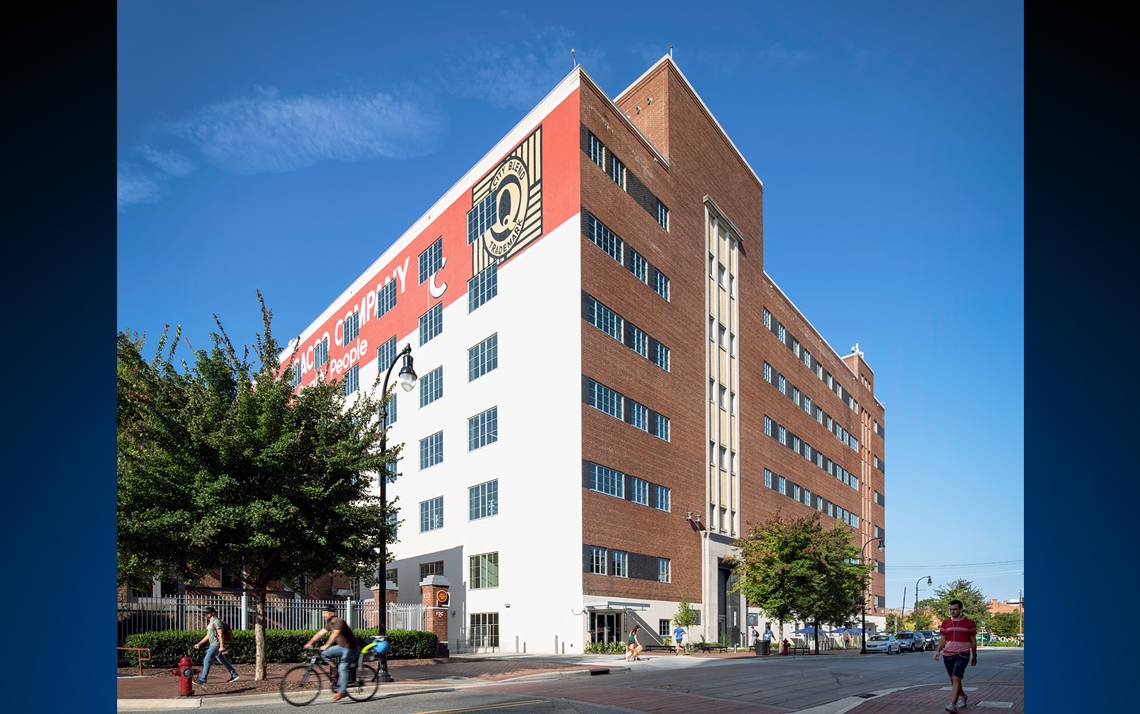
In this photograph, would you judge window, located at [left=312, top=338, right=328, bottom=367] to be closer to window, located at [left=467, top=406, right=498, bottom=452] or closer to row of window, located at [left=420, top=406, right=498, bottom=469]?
row of window, located at [left=420, top=406, right=498, bottom=469]

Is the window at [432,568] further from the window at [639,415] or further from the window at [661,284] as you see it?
the window at [661,284]

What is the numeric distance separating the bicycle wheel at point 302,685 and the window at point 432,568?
37.0 meters

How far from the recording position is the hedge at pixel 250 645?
86.7 ft

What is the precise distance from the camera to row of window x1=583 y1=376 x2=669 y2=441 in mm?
Answer: 45219

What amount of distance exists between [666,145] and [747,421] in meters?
20.7

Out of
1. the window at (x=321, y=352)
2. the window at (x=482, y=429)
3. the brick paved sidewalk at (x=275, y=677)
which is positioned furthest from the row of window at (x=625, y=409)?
the window at (x=321, y=352)

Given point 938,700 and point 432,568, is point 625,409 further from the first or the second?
point 938,700

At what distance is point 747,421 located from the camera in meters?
65.0

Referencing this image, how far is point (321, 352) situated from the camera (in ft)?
263

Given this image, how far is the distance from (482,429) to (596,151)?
53.2ft

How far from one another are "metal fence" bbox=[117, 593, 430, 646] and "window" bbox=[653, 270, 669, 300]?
2314 cm

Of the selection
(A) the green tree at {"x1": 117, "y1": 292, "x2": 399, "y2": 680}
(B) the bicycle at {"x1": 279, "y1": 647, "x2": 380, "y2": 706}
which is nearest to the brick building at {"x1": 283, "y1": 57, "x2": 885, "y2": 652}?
(A) the green tree at {"x1": 117, "y1": 292, "x2": 399, "y2": 680}
